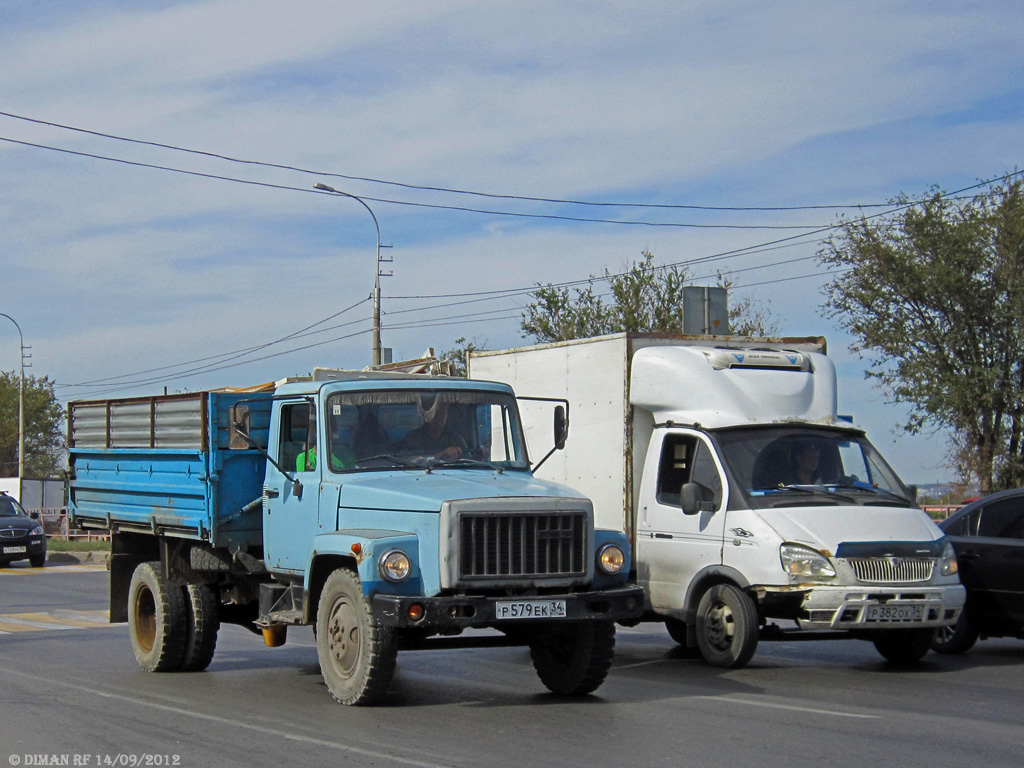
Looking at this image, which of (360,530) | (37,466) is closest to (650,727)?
(360,530)

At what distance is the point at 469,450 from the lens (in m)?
9.59

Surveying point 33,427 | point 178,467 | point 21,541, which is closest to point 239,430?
point 178,467

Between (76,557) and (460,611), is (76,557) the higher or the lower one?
the lower one

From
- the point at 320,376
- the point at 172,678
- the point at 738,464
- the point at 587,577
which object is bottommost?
the point at 172,678

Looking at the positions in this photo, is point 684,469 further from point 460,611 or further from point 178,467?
point 178,467

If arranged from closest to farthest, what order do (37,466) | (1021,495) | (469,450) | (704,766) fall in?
(704,766) < (469,450) < (1021,495) < (37,466)

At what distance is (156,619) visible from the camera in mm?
10953

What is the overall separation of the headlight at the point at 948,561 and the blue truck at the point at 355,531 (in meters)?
3.15

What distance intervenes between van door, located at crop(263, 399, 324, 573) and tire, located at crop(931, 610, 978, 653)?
6.00 metres

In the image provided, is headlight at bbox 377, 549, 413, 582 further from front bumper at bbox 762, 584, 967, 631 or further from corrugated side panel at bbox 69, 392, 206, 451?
front bumper at bbox 762, 584, 967, 631

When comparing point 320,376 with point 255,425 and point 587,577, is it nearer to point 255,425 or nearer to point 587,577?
point 255,425

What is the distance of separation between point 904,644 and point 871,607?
51.5 inches

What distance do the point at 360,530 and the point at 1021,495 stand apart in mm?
6494

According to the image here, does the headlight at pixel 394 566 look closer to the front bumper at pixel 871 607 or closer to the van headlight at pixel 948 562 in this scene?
the front bumper at pixel 871 607
